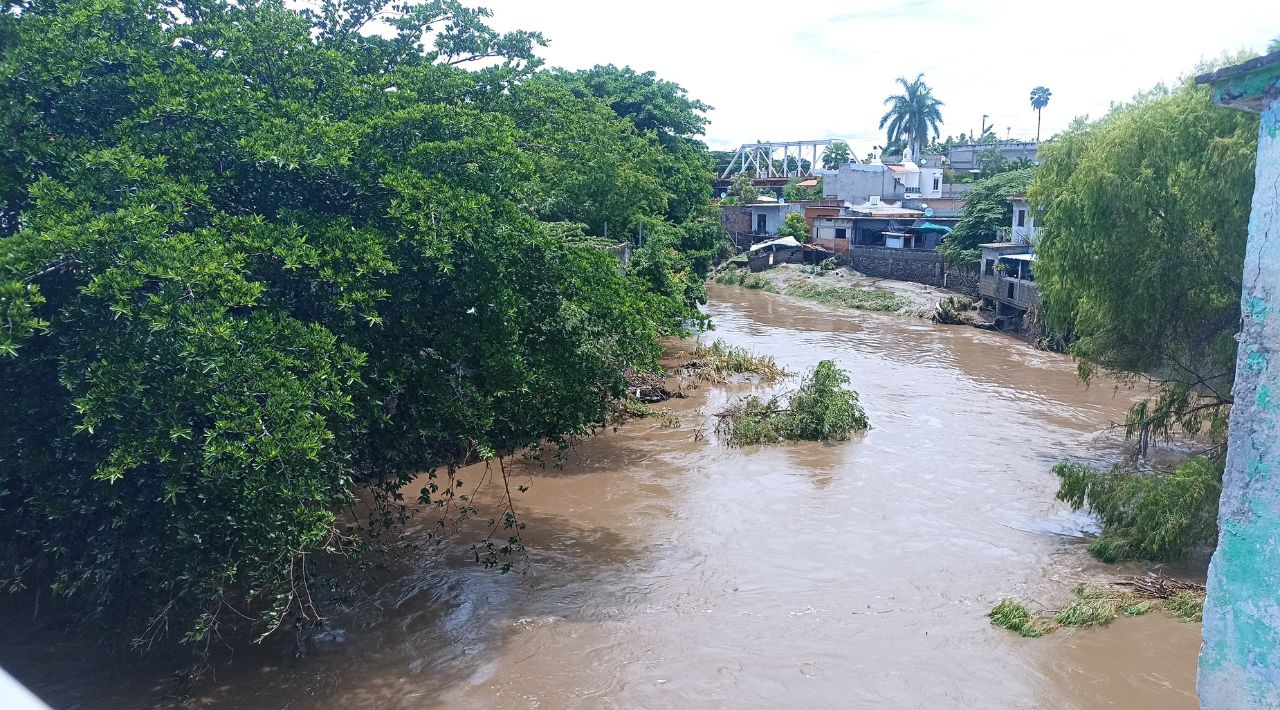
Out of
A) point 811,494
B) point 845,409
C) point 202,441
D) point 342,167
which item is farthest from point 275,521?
point 845,409

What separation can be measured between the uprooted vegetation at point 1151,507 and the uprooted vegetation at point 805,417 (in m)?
5.38

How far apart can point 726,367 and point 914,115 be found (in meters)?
55.5

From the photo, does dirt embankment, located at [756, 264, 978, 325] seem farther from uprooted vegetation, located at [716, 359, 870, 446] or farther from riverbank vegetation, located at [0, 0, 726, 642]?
riverbank vegetation, located at [0, 0, 726, 642]

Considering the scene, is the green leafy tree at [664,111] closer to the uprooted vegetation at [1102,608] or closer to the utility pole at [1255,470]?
the uprooted vegetation at [1102,608]

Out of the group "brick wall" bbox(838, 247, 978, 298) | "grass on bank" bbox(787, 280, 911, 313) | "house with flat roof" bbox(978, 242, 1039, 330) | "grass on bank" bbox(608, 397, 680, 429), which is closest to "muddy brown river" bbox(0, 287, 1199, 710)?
"grass on bank" bbox(608, 397, 680, 429)

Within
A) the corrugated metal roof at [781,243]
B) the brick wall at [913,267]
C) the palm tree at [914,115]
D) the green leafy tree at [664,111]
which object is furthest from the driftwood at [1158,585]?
the palm tree at [914,115]

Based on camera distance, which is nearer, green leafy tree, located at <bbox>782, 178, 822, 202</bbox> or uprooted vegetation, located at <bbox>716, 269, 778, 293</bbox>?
uprooted vegetation, located at <bbox>716, 269, 778, 293</bbox>

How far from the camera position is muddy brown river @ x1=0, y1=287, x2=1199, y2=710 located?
8031mm

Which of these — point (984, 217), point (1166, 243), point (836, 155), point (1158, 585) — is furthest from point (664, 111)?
point (836, 155)

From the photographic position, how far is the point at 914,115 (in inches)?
2778

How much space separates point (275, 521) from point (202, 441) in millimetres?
722

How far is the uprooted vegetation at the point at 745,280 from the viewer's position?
4448 cm

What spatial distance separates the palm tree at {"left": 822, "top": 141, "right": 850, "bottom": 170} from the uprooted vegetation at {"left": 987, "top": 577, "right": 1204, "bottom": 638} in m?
67.4

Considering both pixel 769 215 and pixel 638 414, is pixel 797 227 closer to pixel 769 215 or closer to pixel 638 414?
pixel 769 215
